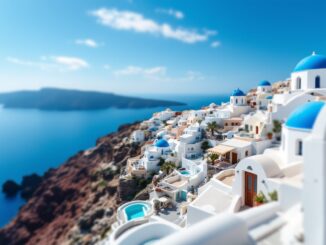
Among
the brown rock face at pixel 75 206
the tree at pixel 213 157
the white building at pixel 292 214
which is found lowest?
the brown rock face at pixel 75 206

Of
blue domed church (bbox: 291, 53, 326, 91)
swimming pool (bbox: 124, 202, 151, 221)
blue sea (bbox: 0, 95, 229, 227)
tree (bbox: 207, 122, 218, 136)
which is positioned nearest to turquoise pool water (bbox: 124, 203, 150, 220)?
swimming pool (bbox: 124, 202, 151, 221)

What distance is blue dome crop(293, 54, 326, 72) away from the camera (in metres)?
16.2

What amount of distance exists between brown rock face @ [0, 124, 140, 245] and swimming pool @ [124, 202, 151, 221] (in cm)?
1096

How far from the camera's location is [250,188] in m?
8.57

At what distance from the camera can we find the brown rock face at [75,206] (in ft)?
105

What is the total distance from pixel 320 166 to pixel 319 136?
1.91 feet

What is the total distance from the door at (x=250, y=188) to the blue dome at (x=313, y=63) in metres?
12.0

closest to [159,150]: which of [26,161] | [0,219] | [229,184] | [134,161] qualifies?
[134,161]

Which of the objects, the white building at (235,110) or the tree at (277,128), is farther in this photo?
the white building at (235,110)

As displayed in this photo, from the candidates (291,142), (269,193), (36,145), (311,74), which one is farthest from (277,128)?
(36,145)

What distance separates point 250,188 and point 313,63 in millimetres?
12529

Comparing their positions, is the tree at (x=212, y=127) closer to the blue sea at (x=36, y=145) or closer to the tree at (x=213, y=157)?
the tree at (x=213, y=157)

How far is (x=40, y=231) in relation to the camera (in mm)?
41406

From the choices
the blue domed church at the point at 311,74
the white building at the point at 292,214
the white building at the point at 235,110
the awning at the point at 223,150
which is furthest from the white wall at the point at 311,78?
the white building at the point at 235,110
